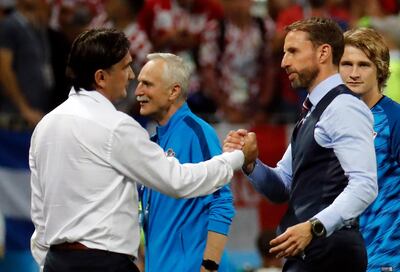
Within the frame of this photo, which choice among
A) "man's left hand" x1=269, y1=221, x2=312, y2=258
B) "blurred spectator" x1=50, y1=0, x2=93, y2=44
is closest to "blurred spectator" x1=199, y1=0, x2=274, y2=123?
"blurred spectator" x1=50, y1=0, x2=93, y2=44

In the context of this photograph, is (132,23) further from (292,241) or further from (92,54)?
(292,241)

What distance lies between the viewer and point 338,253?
6410mm

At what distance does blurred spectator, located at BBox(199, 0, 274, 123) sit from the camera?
1259 cm

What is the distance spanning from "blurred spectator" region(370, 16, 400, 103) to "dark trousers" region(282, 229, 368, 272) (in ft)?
10.3

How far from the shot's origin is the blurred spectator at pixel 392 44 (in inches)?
387

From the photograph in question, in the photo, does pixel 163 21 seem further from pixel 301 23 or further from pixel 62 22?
pixel 301 23

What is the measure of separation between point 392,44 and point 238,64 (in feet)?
7.59

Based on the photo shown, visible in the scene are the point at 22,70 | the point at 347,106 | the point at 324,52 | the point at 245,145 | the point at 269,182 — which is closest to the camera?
the point at 347,106

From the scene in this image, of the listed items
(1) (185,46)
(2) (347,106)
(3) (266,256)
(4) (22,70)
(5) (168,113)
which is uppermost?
(2) (347,106)

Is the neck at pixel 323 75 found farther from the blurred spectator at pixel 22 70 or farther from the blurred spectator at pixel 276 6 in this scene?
the blurred spectator at pixel 276 6

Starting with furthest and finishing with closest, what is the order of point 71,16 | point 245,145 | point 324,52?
point 71,16
point 245,145
point 324,52

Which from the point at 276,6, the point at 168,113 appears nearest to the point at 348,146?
the point at 168,113

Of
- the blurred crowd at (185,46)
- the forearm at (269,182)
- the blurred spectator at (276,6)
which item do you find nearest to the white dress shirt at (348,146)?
the forearm at (269,182)

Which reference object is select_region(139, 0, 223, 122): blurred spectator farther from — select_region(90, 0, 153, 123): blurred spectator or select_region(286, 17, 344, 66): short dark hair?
select_region(286, 17, 344, 66): short dark hair
